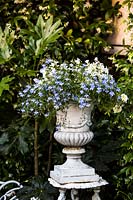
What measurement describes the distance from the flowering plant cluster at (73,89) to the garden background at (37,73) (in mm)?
211

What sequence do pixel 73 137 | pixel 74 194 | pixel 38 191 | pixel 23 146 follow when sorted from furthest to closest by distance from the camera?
1. pixel 23 146
2. pixel 38 191
3. pixel 74 194
4. pixel 73 137

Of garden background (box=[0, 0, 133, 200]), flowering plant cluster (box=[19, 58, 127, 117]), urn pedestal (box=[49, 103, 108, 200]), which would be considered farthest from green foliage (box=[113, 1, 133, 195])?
urn pedestal (box=[49, 103, 108, 200])

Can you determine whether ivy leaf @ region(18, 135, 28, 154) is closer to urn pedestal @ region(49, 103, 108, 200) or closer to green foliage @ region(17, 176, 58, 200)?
green foliage @ region(17, 176, 58, 200)

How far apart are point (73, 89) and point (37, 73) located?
63 cm

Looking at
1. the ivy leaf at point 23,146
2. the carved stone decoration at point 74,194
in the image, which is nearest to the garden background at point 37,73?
the ivy leaf at point 23,146

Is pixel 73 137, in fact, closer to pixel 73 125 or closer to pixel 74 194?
pixel 73 125

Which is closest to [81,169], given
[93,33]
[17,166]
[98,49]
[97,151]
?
[97,151]

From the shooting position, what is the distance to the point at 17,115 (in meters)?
3.67

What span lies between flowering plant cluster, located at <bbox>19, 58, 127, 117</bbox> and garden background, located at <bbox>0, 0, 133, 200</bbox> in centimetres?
21

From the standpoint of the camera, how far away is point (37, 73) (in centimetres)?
304

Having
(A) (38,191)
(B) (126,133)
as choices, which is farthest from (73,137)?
(B) (126,133)

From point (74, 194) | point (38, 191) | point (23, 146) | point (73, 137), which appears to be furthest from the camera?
point (23, 146)

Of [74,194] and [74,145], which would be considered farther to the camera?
[74,194]

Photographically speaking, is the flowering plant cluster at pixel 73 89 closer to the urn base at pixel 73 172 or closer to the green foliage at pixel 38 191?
the urn base at pixel 73 172
